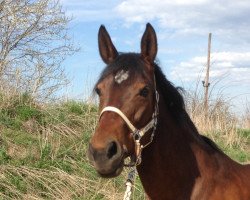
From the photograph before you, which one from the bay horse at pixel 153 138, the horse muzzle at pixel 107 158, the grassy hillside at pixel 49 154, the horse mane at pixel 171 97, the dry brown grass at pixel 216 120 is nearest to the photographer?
the horse muzzle at pixel 107 158

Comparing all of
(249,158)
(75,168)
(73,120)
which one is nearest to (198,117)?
(249,158)

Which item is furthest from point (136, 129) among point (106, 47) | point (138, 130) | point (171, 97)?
point (106, 47)

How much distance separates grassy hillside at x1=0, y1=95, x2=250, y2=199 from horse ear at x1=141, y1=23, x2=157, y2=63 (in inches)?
130

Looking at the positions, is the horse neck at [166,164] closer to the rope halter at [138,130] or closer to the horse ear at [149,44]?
the rope halter at [138,130]

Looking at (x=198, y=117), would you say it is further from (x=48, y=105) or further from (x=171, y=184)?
(x=171, y=184)

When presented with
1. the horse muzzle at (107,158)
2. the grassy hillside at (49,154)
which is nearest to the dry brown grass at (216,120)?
the grassy hillside at (49,154)

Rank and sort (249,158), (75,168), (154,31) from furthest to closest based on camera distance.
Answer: (249,158), (75,168), (154,31)

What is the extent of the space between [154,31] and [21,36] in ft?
37.2

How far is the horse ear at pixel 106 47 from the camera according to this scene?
3479 millimetres

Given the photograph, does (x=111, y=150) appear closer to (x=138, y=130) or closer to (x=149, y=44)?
(x=138, y=130)

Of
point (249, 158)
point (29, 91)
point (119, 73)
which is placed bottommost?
point (249, 158)

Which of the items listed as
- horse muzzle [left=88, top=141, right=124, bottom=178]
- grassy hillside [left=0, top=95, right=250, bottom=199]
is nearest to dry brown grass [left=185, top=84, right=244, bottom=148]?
grassy hillside [left=0, top=95, right=250, bottom=199]

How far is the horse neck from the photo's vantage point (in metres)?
3.27

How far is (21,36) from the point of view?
1398cm
